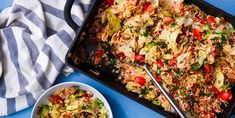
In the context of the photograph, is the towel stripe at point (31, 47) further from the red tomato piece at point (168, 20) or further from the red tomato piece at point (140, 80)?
the red tomato piece at point (168, 20)

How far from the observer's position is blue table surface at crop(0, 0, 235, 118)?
69.3 inches

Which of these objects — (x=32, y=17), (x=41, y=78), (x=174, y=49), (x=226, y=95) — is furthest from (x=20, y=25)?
(x=226, y=95)

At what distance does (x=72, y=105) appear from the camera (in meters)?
1.72

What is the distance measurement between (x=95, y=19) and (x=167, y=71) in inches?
13.0

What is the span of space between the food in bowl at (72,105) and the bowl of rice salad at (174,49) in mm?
152

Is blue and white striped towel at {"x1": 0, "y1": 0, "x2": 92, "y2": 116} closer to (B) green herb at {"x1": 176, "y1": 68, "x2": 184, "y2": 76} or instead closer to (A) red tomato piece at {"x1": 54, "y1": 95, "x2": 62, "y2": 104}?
(A) red tomato piece at {"x1": 54, "y1": 95, "x2": 62, "y2": 104}

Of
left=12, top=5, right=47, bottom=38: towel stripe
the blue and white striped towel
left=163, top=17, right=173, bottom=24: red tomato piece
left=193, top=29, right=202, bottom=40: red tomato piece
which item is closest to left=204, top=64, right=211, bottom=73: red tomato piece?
left=193, top=29, right=202, bottom=40: red tomato piece

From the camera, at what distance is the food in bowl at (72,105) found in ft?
5.62

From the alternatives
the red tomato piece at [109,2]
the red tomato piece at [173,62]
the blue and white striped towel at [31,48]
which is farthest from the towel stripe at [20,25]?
the red tomato piece at [173,62]

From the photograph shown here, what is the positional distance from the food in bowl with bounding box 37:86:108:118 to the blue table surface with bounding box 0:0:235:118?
0.20 feet

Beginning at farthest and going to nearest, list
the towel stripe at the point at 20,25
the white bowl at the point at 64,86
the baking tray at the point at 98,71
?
the towel stripe at the point at 20,25
the white bowl at the point at 64,86
the baking tray at the point at 98,71

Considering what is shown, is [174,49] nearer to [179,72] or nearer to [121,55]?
[179,72]

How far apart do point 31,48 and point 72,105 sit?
284 mm

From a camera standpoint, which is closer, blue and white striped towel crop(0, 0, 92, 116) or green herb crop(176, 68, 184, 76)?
green herb crop(176, 68, 184, 76)
